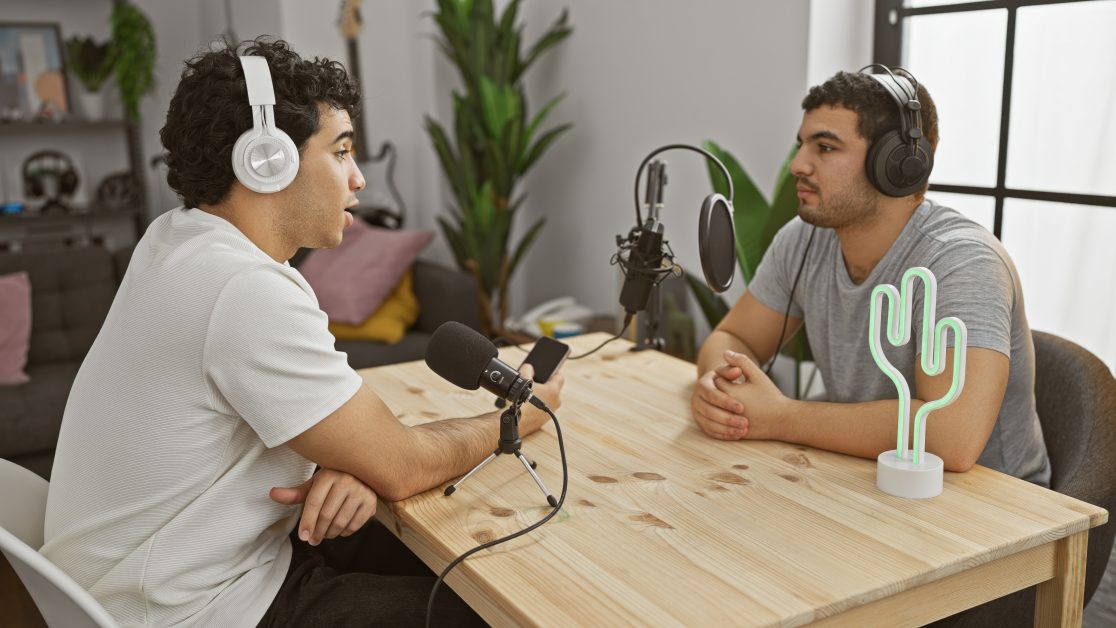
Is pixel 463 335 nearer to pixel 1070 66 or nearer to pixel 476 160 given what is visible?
pixel 1070 66

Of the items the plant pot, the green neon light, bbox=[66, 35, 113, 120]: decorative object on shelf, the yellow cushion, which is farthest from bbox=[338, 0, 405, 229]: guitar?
the green neon light

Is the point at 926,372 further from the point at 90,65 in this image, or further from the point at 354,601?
the point at 90,65

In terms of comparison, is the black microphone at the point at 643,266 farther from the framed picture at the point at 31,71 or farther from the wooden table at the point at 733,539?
the framed picture at the point at 31,71

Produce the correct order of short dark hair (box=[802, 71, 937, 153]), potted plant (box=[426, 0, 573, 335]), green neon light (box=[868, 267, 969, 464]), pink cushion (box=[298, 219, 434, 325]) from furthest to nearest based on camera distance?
potted plant (box=[426, 0, 573, 335]), pink cushion (box=[298, 219, 434, 325]), short dark hair (box=[802, 71, 937, 153]), green neon light (box=[868, 267, 969, 464])

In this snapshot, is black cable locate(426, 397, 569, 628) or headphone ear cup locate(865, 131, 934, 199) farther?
headphone ear cup locate(865, 131, 934, 199)

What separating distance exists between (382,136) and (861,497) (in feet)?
12.8

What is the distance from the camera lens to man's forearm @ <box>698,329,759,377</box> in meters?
1.80

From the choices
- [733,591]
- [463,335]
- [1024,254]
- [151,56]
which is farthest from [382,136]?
[733,591]

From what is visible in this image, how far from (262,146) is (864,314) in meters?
1.05

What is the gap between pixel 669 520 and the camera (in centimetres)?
122

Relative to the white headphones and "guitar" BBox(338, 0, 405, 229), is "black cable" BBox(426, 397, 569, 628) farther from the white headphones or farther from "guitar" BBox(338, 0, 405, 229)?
"guitar" BBox(338, 0, 405, 229)

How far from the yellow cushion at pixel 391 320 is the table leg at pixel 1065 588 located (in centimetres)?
251

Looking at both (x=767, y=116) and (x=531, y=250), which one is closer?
(x=767, y=116)

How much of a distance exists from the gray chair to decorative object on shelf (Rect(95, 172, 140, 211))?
15.6 ft
